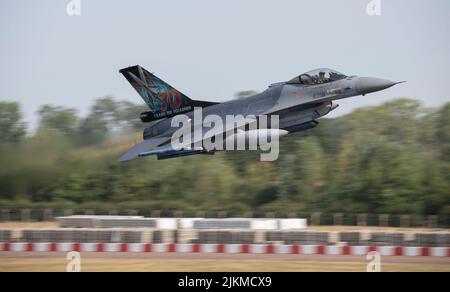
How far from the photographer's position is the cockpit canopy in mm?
25625

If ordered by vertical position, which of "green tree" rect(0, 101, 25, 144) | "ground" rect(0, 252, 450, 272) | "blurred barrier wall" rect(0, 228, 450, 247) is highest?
"green tree" rect(0, 101, 25, 144)

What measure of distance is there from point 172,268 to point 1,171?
59.0 ft

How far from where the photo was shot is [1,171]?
121 ft

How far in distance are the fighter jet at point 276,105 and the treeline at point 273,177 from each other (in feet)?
60.3

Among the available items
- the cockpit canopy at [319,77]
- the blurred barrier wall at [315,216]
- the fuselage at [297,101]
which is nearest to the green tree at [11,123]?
the blurred barrier wall at [315,216]

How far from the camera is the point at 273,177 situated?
203 ft

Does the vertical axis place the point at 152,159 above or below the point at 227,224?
above

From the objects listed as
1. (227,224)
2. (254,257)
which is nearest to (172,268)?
(254,257)

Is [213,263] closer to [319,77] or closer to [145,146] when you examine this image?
[145,146]

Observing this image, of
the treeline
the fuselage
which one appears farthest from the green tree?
the fuselage

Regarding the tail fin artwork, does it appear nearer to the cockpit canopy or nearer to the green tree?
the cockpit canopy

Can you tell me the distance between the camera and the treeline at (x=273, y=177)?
51844 millimetres
